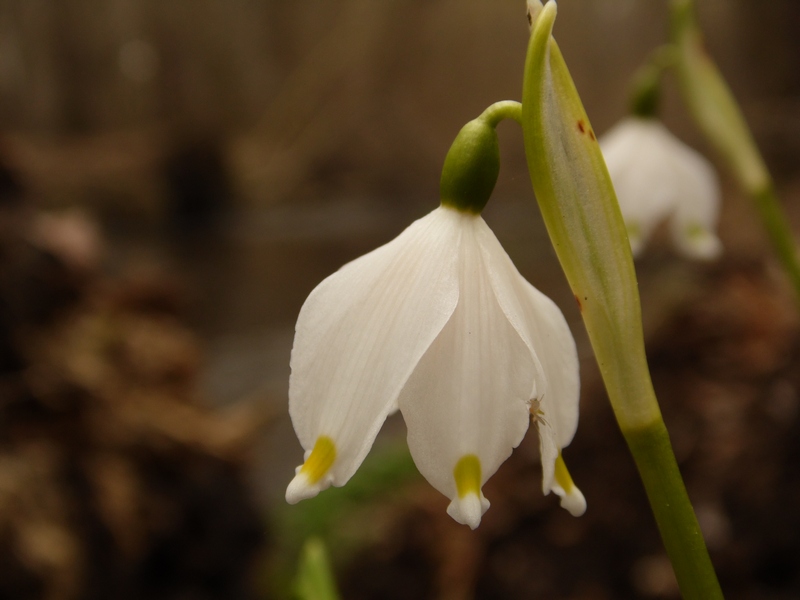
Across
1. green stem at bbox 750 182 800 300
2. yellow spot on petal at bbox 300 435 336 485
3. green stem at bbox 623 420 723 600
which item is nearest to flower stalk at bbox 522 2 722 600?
green stem at bbox 623 420 723 600

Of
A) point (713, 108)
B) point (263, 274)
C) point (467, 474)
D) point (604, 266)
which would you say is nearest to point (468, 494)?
point (467, 474)

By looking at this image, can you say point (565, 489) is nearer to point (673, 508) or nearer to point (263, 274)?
point (673, 508)

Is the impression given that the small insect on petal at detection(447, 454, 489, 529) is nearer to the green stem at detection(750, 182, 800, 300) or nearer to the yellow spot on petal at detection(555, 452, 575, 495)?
the yellow spot on petal at detection(555, 452, 575, 495)

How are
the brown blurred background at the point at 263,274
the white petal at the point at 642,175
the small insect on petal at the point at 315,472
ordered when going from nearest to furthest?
the small insect on petal at the point at 315,472 < the white petal at the point at 642,175 < the brown blurred background at the point at 263,274

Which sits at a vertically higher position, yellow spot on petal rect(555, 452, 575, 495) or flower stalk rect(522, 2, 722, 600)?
flower stalk rect(522, 2, 722, 600)

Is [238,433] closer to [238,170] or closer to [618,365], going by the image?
[618,365]

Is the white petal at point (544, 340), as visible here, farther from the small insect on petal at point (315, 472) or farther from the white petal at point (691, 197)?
the white petal at point (691, 197)

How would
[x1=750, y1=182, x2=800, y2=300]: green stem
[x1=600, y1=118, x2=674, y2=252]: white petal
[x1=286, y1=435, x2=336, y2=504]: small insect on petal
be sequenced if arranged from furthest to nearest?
[x1=600, y1=118, x2=674, y2=252]: white petal, [x1=750, y1=182, x2=800, y2=300]: green stem, [x1=286, y1=435, x2=336, y2=504]: small insect on petal

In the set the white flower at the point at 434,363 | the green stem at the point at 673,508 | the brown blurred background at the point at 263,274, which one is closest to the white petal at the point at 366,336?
the white flower at the point at 434,363
